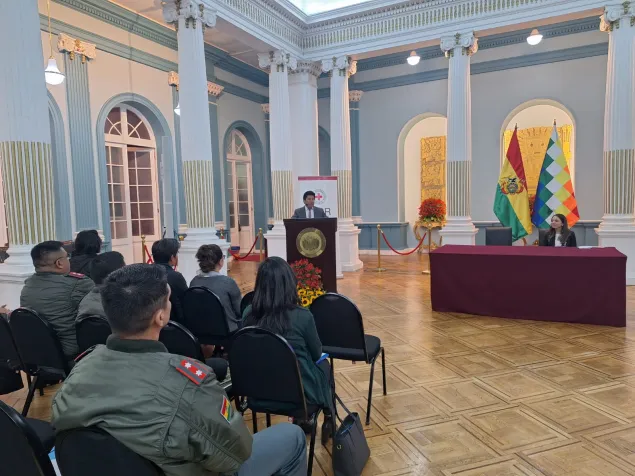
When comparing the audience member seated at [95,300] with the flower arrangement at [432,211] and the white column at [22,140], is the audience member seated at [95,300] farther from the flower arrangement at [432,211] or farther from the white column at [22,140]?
the flower arrangement at [432,211]

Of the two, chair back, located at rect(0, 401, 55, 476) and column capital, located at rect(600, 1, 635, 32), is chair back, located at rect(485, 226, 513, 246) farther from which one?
chair back, located at rect(0, 401, 55, 476)

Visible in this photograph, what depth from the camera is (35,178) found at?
436 cm

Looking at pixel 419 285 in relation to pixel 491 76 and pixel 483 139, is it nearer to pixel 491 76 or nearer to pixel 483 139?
pixel 483 139

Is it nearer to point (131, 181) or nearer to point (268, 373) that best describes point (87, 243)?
point (268, 373)

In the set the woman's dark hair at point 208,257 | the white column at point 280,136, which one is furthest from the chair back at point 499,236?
the woman's dark hair at point 208,257

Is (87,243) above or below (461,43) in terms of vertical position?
below

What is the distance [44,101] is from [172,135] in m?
4.68

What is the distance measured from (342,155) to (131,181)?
415 centimetres

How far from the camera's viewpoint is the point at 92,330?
2.46 meters

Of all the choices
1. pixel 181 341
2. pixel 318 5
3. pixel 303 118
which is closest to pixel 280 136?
pixel 303 118

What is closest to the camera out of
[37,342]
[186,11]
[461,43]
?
[37,342]

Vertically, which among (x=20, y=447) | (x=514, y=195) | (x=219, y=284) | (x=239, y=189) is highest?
(x=239, y=189)

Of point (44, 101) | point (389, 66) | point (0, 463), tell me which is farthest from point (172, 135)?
point (0, 463)

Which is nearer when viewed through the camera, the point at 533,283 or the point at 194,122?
the point at 533,283
